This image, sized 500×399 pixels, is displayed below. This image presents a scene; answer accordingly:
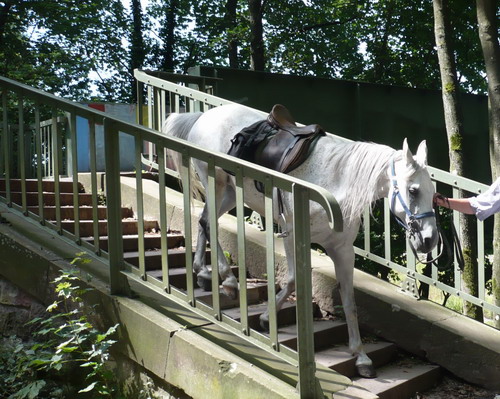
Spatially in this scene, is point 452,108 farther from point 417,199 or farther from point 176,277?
point 176,277

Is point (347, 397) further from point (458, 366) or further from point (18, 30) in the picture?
point (18, 30)

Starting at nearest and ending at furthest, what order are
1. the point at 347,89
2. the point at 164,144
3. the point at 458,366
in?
the point at 164,144 < the point at 458,366 < the point at 347,89

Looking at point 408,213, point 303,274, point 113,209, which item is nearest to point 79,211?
Answer: point 113,209

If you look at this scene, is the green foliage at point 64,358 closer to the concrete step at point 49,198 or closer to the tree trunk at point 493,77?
the concrete step at point 49,198

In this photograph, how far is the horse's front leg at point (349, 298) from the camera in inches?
168

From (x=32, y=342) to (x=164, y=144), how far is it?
5.69 ft

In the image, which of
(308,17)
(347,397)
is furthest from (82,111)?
(308,17)

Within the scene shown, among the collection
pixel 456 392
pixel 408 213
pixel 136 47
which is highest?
pixel 136 47

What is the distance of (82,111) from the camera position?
4.05m

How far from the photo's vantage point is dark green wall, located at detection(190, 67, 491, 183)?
873cm

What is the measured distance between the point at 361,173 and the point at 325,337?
4.59 feet

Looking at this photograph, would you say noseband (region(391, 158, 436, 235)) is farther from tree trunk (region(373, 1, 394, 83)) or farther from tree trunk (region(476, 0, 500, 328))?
tree trunk (region(373, 1, 394, 83))

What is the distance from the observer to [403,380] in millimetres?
4242

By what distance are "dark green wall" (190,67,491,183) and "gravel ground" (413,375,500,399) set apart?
408 centimetres
